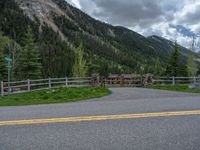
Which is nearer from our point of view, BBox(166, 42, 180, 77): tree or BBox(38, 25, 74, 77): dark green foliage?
BBox(166, 42, 180, 77): tree

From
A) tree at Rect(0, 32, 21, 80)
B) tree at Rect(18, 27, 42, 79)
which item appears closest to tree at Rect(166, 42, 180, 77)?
tree at Rect(18, 27, 42, 79)

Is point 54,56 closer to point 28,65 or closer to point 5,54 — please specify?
point 5,54

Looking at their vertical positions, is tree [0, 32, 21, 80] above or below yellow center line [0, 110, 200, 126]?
above

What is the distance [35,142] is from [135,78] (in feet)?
105

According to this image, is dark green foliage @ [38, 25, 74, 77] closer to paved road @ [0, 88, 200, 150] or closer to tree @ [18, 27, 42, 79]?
tree @ [18, 27, 42, 79]

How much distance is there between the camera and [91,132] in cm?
622

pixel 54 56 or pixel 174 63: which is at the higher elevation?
pixel 54 56

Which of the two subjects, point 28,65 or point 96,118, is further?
point 28,65

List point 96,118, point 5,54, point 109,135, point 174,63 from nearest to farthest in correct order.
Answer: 1. point 109,135
2. point 96,118
3. point 5,54
4. point 174,63

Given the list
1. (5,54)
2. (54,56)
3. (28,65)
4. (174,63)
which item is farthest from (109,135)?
(54,56)

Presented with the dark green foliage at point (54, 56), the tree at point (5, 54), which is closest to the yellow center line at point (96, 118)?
the tree at point (5, 54)

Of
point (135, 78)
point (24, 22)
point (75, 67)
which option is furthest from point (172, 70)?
point (24, 22)

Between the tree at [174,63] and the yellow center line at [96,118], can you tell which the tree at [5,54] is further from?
the yellow center line at [96,118]

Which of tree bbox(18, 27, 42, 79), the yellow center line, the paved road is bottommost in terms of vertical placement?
the paved road
